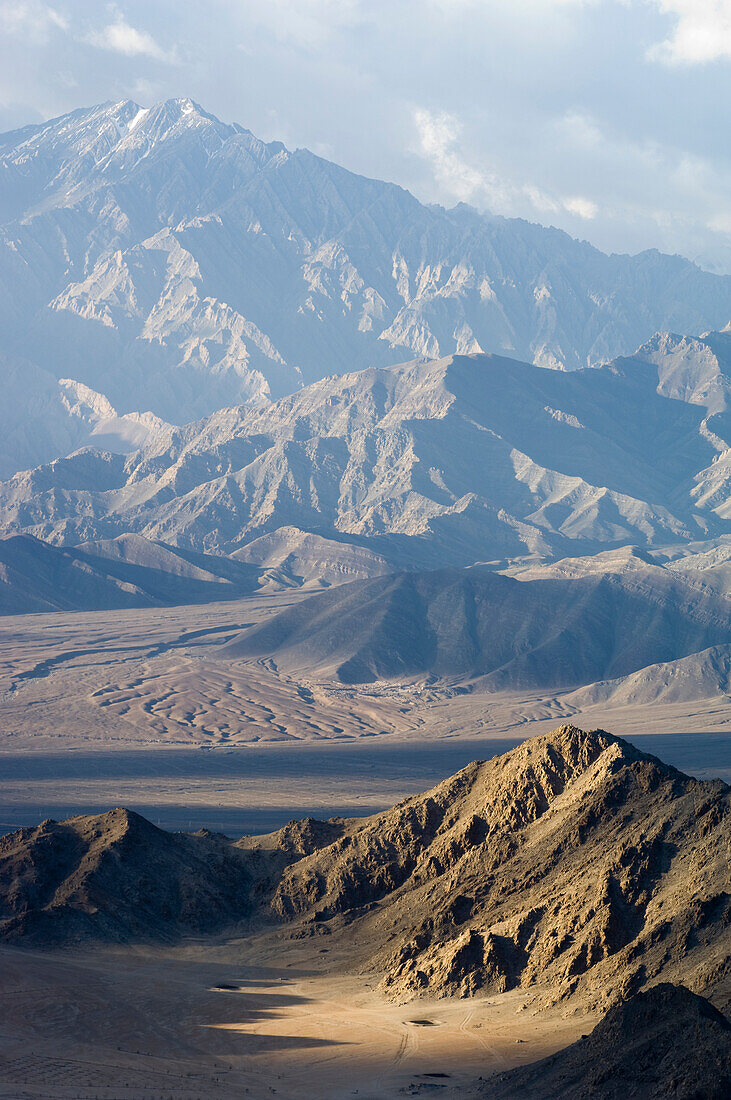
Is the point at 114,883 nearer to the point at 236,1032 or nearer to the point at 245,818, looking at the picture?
the point at 236,1032

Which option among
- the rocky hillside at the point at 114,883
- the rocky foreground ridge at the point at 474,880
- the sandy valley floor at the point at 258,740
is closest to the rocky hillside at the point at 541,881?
the rocky foreground ridge at the point at 474,880

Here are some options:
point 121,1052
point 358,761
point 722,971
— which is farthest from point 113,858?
point 358,761

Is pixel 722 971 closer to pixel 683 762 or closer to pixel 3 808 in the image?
pixel 3 808

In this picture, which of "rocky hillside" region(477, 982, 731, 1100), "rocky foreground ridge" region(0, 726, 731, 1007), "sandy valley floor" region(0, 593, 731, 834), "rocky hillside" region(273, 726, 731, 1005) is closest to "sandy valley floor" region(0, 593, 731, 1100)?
"sandy valley floor" region(0, 593, 731, 834)

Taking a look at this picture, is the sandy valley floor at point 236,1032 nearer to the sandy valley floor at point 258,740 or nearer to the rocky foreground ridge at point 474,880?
the rocky foreground ridge at point 474,880

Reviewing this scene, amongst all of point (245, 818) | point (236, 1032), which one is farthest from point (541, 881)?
point (245, 818)

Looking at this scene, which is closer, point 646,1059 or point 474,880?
point 646,1059
